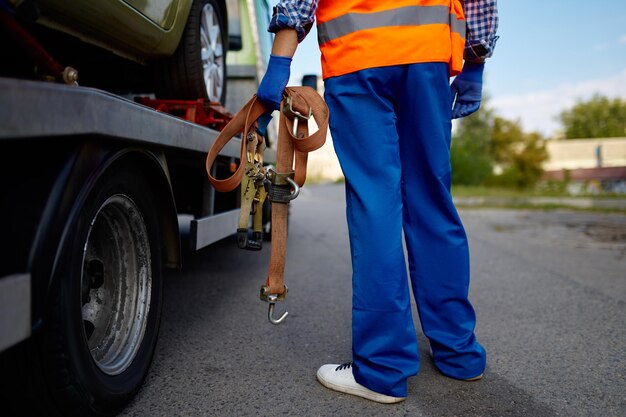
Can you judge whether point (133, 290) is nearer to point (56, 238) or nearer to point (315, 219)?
point (56, 238)

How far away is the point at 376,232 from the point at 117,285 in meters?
0.96

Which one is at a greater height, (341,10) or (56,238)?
(341,10)

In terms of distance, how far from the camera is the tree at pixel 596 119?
61281 mm

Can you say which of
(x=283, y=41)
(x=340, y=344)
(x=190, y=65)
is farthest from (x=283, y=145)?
(x=190, y=65)

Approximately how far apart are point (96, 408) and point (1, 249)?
59cm

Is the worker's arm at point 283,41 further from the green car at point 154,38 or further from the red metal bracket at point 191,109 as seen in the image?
the red metal bracket at point 191,109

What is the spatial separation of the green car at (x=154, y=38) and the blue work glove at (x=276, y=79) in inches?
28.8

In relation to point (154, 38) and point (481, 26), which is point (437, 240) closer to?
point (481, 26)

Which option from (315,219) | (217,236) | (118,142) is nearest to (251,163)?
(118,142)

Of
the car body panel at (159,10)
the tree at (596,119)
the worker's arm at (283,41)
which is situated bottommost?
the worker's arm at (283,41)

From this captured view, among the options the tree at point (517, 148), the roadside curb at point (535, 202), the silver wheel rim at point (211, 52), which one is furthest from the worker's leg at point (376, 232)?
the tree at point (517, 148)

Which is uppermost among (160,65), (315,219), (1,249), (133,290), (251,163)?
(160,65)

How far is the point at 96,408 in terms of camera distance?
1.57 m

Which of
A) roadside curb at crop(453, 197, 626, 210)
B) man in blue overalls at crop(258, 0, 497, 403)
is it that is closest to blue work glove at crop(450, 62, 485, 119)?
man in blue overalls at crop(258, 0, 497, 403)
